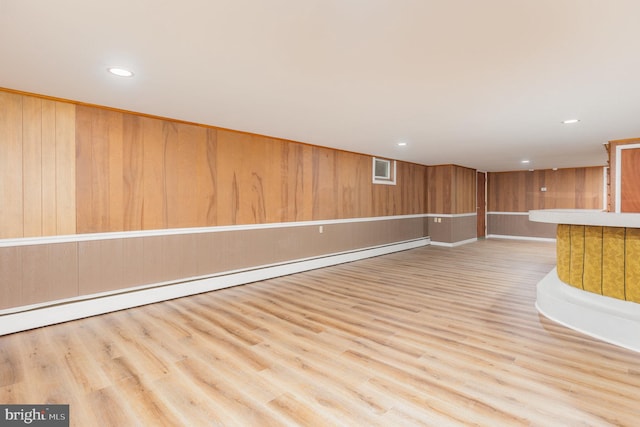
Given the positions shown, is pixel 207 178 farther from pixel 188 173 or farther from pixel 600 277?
pixel 600 277

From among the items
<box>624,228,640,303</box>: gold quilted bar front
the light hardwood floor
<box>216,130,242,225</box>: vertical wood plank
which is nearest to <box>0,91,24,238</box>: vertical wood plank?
the light hardwood floor

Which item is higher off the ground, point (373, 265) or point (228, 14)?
point (228, 14)

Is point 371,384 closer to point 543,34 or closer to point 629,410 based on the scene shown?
point 629,410

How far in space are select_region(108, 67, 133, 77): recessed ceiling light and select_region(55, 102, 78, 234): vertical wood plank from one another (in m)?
1.22

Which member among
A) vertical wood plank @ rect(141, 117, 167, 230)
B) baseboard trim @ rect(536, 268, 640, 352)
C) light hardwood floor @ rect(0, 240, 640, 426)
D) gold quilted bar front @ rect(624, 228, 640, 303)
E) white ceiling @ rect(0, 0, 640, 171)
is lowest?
light hardwood floor @ rect(0, 240, 640, 426)

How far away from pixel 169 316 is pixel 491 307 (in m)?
3.72

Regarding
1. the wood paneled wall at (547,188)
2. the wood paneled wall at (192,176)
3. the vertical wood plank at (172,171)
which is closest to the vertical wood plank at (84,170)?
the wood paneled wall at (192,176)

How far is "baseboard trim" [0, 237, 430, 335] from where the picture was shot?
10.6 ft

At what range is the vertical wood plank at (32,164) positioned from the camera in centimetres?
326

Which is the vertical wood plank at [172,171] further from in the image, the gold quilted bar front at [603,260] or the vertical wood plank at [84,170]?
the gold quilted bar front at [603,260]

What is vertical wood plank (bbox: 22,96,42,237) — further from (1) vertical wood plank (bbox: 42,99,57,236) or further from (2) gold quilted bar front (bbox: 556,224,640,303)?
(2) gold quilted bar front (bbox: 556,224,640,303)

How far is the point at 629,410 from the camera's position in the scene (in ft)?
6.53

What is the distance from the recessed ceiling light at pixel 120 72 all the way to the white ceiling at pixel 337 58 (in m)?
0.09

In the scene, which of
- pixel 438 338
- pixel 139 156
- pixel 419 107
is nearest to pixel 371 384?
pixel 438 338
